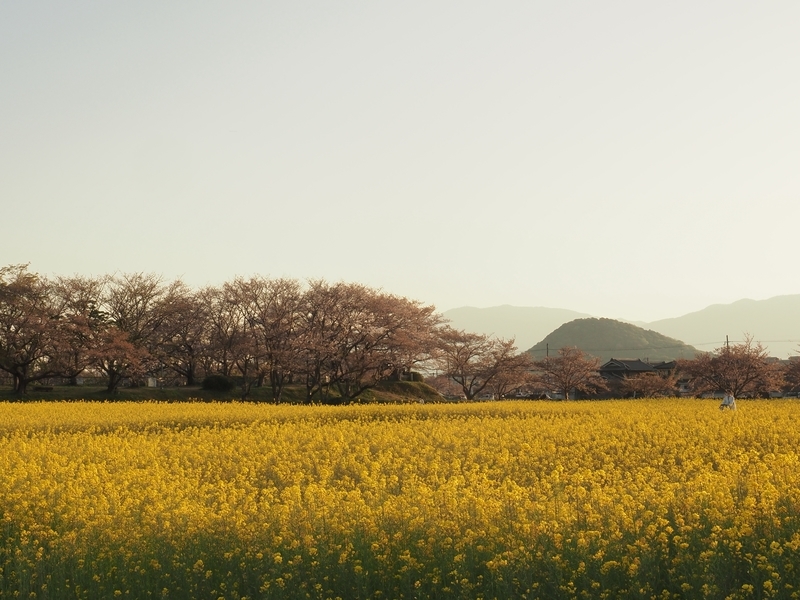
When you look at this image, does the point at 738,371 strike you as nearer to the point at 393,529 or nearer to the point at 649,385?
the point at 649,385

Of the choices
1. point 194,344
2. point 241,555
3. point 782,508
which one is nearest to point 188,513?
point 241,555

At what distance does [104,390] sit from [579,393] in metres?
50.2

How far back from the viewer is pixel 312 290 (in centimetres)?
6212

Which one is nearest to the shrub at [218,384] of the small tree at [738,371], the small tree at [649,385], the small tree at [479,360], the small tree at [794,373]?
the small tree at [479,360]

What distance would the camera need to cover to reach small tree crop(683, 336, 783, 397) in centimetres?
6288

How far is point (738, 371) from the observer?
Result: 62.8 m

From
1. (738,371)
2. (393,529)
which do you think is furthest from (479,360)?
(393,529)

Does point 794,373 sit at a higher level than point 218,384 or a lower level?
higher

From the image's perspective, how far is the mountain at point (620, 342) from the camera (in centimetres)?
18450

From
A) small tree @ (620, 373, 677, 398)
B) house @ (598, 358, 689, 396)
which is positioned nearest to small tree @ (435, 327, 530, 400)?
small tree @ (620, 373, 677, 398)

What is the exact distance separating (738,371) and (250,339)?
38245mm

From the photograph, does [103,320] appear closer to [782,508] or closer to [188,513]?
[188,513]

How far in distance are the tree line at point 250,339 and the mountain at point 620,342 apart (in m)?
115

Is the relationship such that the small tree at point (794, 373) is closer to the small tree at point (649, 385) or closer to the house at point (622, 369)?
the small tree at point (649, 385)
